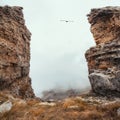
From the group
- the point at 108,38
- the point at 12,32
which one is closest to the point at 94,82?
the point at 108,38

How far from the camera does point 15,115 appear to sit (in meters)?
29.2

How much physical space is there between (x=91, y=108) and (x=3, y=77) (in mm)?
22447

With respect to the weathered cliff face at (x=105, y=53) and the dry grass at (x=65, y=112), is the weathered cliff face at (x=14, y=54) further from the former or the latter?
the dry grass at (x=65, y=112)

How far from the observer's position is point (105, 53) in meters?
43.7

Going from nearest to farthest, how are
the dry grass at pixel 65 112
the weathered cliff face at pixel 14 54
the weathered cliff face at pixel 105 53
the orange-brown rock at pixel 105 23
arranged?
the dry grass at pixel 65 112
the weathered cliff face at pixel 105 53
the orange-brown rock at pixel 105 23
the weathered cliff face at pixel 14 54

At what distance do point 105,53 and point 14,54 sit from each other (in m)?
17.2

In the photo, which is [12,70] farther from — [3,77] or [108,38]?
[108,38]

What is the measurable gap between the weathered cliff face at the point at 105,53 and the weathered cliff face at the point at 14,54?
44.9 ft

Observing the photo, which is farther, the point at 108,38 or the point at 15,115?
the point at 108,38

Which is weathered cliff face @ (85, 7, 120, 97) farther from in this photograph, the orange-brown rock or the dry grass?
the dry grass

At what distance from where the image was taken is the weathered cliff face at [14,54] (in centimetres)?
4759

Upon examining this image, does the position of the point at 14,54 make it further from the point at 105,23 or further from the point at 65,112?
the point at 65,112

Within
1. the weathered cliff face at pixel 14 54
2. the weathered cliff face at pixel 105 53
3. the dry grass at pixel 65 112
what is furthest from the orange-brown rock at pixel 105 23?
the dry grass at pixel 65 112

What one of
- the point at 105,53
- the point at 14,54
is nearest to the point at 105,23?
the point at 105,53
